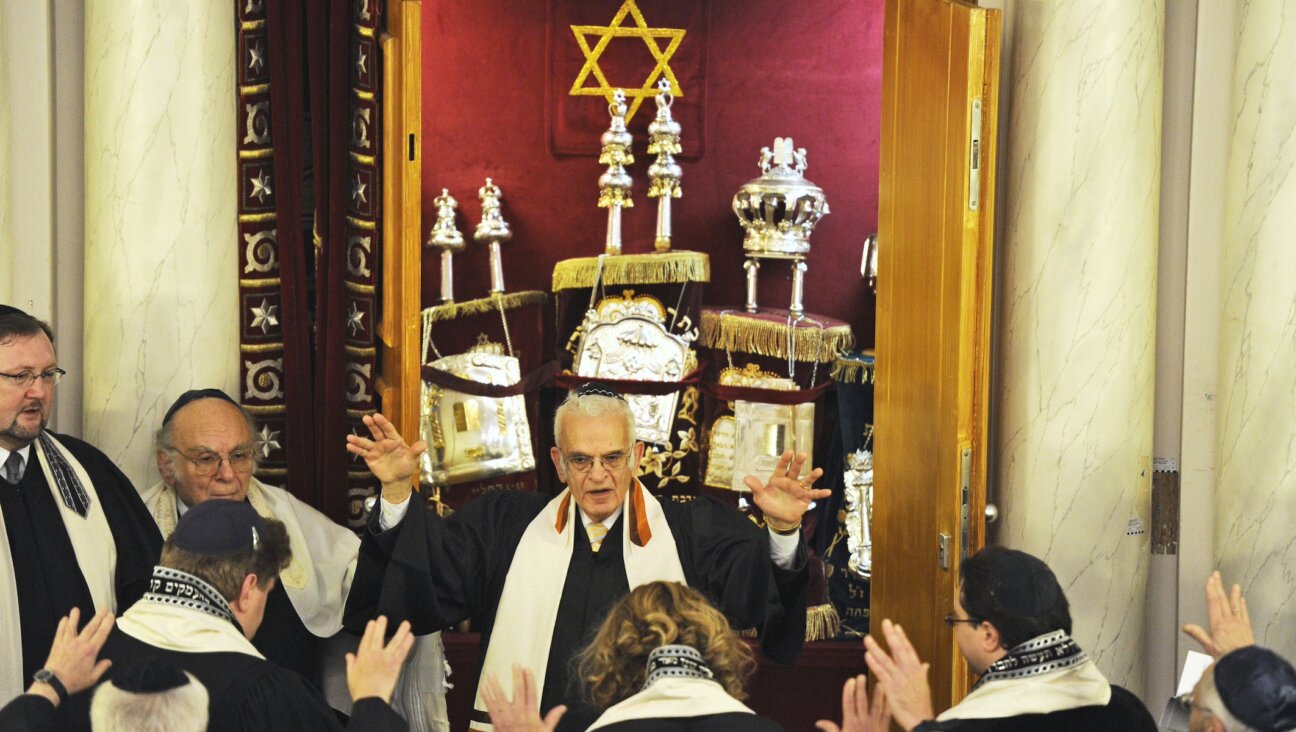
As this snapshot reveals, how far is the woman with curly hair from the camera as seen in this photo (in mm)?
3385

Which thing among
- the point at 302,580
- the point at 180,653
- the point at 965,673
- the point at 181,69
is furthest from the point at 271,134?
the point at 965,673

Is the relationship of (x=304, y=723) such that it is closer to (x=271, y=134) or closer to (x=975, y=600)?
(x=975, y=600)

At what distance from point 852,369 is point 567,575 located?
2.82 meters

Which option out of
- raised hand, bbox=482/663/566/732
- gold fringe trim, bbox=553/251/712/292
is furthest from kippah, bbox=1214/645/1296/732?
gold fringe trim, bbox=553/251/712/292

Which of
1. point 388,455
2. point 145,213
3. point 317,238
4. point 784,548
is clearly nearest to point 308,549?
point 388,455

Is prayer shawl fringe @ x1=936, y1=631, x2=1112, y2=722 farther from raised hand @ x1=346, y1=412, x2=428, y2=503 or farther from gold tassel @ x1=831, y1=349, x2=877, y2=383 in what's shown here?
gold tassel @ x1=831, y1=349, x2=877, y2=383

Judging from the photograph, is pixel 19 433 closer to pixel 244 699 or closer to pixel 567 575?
pixel 244 699

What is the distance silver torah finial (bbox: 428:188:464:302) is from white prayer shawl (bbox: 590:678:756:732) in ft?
15.1

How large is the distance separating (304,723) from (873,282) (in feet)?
15.7

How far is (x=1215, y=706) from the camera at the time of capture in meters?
3.35

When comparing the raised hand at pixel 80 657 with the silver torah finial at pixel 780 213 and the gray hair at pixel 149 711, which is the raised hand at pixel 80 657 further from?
the silver torah finial at pixel 780 213

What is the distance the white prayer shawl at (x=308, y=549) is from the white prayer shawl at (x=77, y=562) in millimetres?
264

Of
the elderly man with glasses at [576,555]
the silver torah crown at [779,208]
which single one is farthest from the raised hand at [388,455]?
the silver torah crown at [779,208]

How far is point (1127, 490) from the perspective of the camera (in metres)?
5.47
